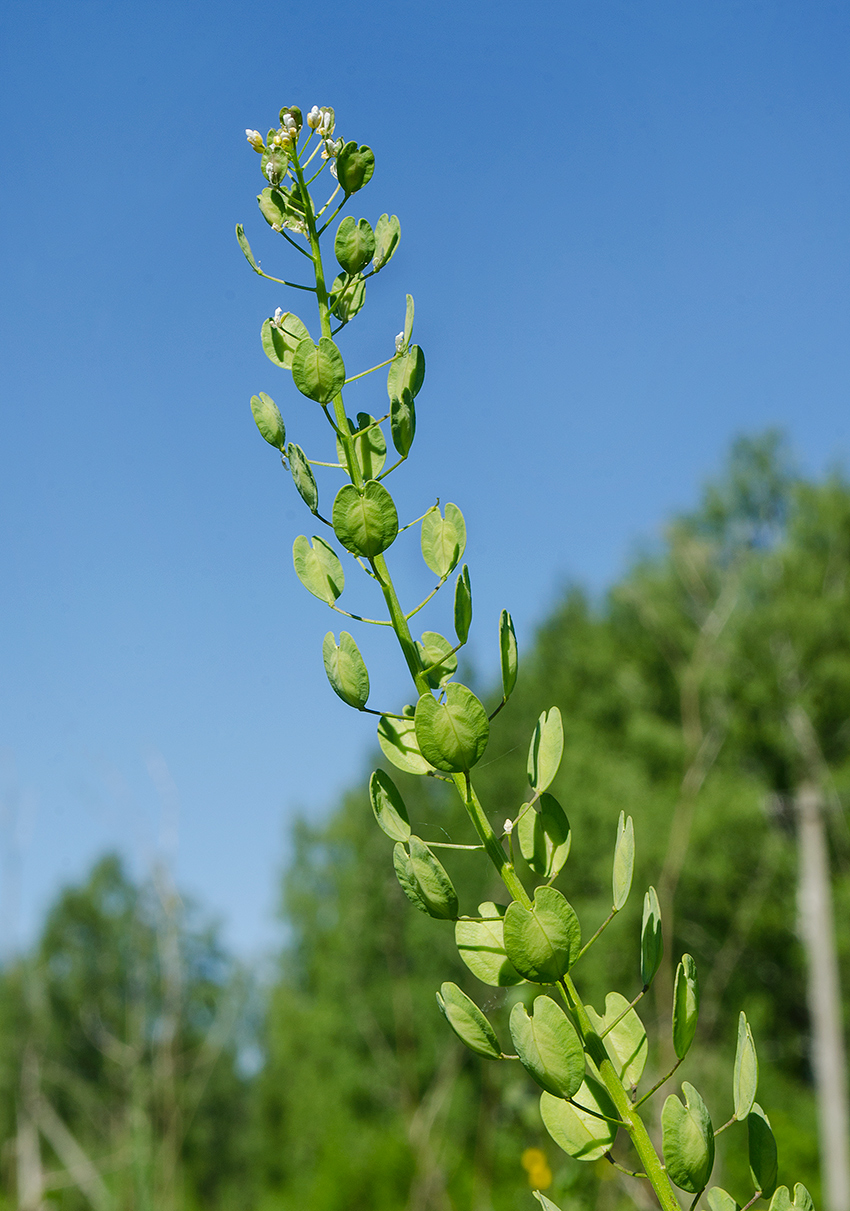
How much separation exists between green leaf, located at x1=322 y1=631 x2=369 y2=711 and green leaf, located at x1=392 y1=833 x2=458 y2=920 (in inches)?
3.2

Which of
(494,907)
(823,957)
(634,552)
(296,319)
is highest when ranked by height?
(634,552)

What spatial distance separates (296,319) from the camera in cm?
60

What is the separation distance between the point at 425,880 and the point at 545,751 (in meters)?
0.10

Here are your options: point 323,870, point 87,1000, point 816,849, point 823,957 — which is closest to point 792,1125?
point 823,957

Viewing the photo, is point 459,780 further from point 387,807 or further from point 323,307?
point 323,307

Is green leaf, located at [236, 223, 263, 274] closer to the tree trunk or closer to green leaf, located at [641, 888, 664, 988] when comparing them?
green leaf, located at [641, 888, 664, 988]

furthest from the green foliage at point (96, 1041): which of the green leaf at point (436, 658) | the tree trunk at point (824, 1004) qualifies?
the green leaf at point (436, 658)

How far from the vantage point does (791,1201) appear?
465 millimetres

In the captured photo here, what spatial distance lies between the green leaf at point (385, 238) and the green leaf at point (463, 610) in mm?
193

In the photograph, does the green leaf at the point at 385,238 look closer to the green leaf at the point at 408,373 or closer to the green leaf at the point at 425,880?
the green leaf at the point at 408,373

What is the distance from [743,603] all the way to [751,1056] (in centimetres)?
1046

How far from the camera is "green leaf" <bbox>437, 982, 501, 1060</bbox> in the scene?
1.59 feet

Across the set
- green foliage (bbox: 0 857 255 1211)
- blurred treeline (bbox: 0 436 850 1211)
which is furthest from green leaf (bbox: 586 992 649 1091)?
green foliage (bbox: 0 857 255 1211)

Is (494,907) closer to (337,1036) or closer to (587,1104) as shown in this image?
(587,1104)
